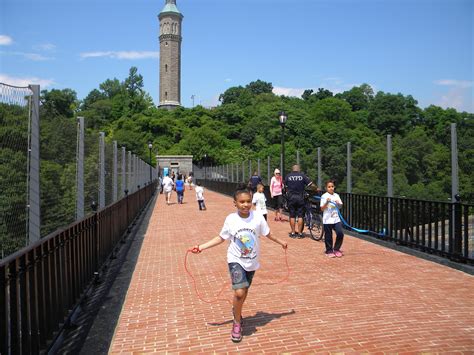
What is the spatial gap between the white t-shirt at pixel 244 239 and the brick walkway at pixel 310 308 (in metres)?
0.76

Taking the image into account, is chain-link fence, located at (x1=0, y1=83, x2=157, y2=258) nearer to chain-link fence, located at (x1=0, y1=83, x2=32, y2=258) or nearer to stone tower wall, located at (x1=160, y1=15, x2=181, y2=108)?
chain-link fence, located at (x1=0, y1=83, x2=32, y2=258)

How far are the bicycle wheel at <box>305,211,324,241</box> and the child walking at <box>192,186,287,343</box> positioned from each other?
6782mm

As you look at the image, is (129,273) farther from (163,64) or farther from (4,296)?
(163,64)

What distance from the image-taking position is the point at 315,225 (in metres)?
11.9

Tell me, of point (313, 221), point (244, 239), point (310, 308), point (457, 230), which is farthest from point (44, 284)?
point (313, 221)

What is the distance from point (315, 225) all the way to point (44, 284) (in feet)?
28.0

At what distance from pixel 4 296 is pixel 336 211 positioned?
716cm

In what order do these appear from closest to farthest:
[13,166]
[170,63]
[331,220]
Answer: [13,166], [331,220], [170,63]

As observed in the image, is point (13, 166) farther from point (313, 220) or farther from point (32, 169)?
point (313, 220)

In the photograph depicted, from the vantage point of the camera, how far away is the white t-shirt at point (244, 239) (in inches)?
191

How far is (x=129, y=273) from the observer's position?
8.09m

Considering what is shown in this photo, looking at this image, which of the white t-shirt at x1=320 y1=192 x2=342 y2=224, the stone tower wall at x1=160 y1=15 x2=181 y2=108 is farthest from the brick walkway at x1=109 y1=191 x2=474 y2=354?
the stone tower wall at x1=160 y1=15 x2=181 y2=108

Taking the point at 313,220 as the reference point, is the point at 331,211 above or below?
above

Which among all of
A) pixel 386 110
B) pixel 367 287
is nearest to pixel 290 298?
pixel 367 287
